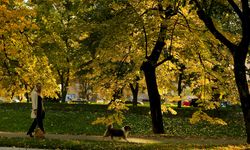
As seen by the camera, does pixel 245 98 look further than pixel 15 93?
No

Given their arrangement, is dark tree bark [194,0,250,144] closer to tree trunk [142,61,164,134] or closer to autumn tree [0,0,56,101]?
autumn tree [0,0,56,101]

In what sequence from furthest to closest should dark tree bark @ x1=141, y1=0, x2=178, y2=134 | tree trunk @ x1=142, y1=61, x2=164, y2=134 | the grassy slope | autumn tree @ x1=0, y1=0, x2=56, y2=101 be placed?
the grassy slope < tree trunk @ x1=142, y1=61, x2=164, y2=134 < dark tree bark @ x1=141, y1=0, x2=178, y2=134 < autumn tree @ x1=0, y1=0, x2=56, y2=101

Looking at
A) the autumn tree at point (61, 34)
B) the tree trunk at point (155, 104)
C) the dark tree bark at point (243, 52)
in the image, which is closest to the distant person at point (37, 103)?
the autumn tree at point (61, 34)

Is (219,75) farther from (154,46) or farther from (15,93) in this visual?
(15,93)

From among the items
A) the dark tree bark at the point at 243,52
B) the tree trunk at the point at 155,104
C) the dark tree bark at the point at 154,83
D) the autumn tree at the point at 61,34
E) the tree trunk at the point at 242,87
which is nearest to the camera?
the dark tree bark at the point at 243,52

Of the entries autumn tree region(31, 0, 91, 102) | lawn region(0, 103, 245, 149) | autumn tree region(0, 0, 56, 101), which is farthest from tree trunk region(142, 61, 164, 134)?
autumn tree region(0, 0, 56, 101)

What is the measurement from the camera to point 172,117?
32.7 m

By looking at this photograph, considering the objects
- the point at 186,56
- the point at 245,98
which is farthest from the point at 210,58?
the point at 245,98

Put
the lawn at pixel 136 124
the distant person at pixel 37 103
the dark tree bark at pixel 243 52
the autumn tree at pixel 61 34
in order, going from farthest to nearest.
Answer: the lawn at pixel 136 124 → the autumn tree at pixel 61 34 → the distant person at pixel 37 103 → the dark tree bark at pixel 243 52

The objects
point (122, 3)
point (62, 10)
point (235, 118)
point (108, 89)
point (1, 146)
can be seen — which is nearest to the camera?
point (1, 146)

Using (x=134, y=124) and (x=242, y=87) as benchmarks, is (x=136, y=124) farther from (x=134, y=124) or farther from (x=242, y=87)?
(x=242, y=87)

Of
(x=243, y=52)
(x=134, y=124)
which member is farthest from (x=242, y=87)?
(x=134, y=124)

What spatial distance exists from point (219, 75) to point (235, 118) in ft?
47.9

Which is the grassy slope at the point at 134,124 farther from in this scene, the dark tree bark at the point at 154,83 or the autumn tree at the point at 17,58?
the autumn tree at the point at 17,58
